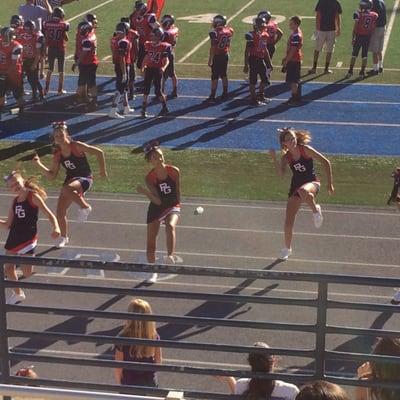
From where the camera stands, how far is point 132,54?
19812mm

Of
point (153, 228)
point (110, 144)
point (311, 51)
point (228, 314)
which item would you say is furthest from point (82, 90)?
point (228, 314)

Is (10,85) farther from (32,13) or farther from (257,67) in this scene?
(257,67)

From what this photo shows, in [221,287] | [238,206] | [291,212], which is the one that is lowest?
[221,287]

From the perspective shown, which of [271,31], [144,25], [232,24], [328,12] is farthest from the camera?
[232,24]

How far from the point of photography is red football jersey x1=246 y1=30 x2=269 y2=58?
19078 millimetres

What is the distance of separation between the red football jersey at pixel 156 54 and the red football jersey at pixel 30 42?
2.72 metres

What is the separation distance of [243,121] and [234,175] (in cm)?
322

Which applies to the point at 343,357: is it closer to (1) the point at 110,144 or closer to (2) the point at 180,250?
(2) the point at 180,250

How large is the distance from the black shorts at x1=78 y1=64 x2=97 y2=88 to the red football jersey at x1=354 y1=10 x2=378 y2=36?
249 inches

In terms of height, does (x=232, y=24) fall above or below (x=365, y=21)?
below

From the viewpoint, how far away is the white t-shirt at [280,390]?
5840mm

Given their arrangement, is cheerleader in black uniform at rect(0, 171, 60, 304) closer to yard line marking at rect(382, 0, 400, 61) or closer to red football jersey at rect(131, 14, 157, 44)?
red football jersey at rect(131, 14, 157, 44)

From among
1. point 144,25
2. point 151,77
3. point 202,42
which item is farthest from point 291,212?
point 202,42

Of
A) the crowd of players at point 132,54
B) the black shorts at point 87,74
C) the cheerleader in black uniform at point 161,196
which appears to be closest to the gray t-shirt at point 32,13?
the crowd of players at point 132,54
